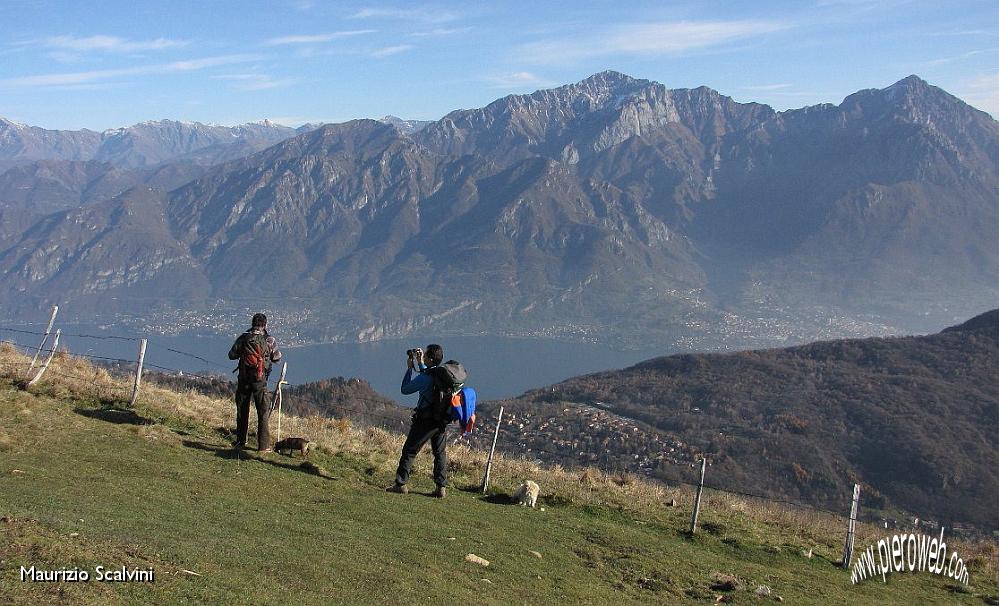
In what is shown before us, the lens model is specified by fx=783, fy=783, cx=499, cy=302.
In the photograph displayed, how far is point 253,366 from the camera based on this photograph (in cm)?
1397

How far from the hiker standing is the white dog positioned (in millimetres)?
4825

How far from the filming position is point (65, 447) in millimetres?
12625

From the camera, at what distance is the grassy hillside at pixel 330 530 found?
25.6ft

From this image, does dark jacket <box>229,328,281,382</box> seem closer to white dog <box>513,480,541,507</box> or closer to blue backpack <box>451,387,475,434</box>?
blue backpack <box>451,387,475,434</box>

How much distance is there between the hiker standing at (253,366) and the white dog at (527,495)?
4825 millimetres

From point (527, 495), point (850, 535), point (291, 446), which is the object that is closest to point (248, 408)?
point (291, 446)

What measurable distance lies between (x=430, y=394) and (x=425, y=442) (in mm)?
836

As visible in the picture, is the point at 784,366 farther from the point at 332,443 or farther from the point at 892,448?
the point at 332,443

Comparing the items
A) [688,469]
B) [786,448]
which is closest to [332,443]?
[688,469]

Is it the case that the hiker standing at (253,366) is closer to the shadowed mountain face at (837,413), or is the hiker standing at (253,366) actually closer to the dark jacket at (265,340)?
the dark jacket at (265,340)

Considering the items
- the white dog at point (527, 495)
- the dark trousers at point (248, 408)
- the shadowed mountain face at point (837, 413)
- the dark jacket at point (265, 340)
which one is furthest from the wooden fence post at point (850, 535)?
the shadowed mountain face at point (837, 413)

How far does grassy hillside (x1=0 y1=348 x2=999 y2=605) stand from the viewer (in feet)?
25.6

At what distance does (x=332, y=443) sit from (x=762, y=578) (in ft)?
30.2

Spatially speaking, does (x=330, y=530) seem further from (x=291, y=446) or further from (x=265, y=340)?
(x=291, y=446)
